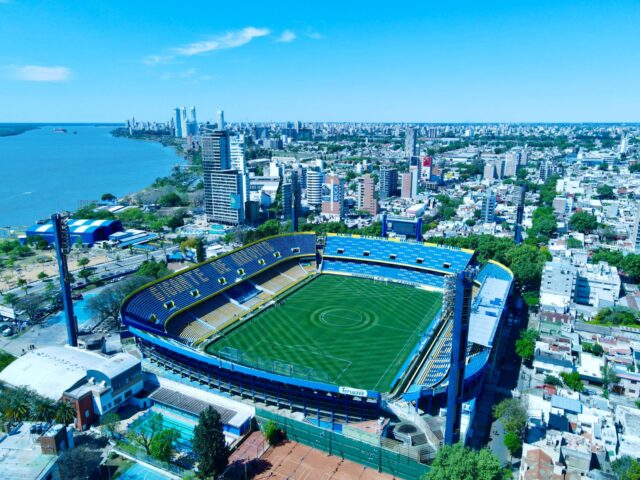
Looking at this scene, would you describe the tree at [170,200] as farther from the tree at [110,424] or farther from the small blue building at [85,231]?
the tree at [110,424]

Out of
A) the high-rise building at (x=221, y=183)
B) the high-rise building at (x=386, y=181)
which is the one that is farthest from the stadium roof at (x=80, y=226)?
the high-rise building at (x=386, y=181)

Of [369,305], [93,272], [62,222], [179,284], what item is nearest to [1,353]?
[62,222]

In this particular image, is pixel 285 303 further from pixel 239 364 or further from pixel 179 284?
pixel 239 364

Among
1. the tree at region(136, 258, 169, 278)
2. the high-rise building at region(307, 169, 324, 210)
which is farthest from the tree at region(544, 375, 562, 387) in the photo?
the high-rise building at region(307, 169, 324, 210)

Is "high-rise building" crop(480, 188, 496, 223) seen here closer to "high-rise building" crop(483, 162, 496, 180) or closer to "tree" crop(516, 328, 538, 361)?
"tree" crop(516, 328, 538, 361)

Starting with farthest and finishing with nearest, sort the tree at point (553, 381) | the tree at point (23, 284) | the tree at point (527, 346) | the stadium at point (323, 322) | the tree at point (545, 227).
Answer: the tree at point (545, 227) → the tree at point (23, 284) → the tree at point (527, 346) → the tree at point (553, 381) → the stadium at point (323, 322)
